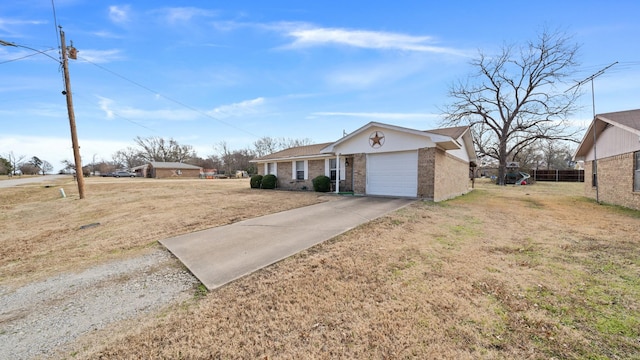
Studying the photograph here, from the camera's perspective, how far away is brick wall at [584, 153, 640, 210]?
9.30 m

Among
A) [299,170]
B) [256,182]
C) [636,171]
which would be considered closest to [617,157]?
[636,171]

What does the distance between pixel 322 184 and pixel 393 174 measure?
4.27 metres

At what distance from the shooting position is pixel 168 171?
47062mm

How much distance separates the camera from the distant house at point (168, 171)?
4641 cm

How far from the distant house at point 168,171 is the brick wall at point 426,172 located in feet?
162

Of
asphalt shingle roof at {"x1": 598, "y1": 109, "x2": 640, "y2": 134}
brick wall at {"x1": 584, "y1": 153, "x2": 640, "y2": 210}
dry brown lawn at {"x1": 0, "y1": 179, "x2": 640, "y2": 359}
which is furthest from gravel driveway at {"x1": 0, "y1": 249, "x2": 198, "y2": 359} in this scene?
brick wall at {"x1": 584, "y1": 153, "x2": 640, "y2": 210}

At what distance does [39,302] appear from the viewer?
3061 mm

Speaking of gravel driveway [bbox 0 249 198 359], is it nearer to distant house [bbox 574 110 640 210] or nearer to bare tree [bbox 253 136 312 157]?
distant house [bbox 574 110 640 210]

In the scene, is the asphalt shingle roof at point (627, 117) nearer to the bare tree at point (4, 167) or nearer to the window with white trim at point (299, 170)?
the window with white trim at point (299, 170)

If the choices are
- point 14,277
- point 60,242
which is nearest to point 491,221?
point 14,277

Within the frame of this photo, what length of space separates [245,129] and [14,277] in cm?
2323

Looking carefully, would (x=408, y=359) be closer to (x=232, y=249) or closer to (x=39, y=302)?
(x=232, y=249)

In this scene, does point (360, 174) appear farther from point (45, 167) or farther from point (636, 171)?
point (45, 167)

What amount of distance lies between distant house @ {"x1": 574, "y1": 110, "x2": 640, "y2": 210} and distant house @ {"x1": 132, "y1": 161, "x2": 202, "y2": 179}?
5532 cm
